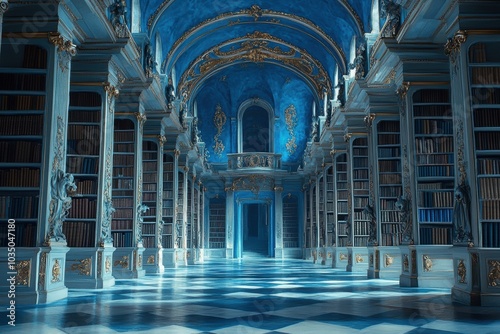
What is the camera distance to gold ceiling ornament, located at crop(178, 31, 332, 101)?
20234 mm

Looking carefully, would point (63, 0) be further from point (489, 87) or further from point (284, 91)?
point (284, 91)

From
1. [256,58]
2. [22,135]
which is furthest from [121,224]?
[256,58]

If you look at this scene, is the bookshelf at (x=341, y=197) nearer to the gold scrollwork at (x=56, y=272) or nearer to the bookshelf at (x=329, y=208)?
the bookshelf at (x=329, y=208)

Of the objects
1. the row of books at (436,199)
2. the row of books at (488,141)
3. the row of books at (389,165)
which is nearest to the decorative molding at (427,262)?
the row of books at (436,199)

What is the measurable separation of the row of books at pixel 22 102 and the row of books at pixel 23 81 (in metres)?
0.13

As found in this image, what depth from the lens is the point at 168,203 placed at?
16.5 meters

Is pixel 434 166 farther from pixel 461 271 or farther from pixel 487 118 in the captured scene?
pixel 461 271

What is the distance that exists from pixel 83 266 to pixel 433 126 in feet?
21.6

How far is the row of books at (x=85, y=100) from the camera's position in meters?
9.59

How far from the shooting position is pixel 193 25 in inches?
688

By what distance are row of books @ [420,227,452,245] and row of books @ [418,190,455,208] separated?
1.32ft

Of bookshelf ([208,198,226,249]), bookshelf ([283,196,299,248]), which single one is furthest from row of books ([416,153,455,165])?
bookshelf ([208,198,226,249])

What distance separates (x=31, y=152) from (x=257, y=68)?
59.3 ft

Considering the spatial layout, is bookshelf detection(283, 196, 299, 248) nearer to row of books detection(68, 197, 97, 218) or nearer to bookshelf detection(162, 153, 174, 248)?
bookshelf detection(162, 153, 174, 248)
